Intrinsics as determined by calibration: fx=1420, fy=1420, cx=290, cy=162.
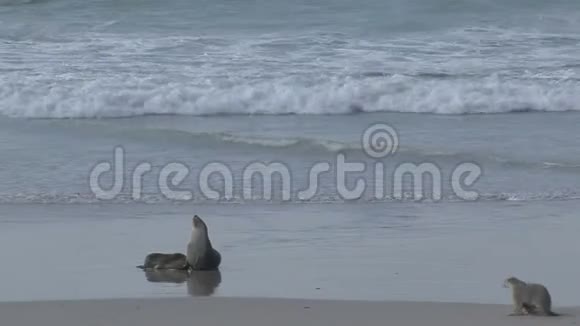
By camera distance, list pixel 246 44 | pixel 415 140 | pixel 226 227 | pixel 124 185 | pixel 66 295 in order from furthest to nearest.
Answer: pixel 246 44 < pixel 415 140 < pixel 124 185 < pixel 226 227 < pixel 66 295

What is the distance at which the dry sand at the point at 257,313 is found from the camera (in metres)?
5.96

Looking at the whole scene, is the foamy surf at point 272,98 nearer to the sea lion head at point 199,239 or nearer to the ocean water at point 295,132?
the ocean water at point 295,132

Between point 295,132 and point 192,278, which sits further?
point 295,132

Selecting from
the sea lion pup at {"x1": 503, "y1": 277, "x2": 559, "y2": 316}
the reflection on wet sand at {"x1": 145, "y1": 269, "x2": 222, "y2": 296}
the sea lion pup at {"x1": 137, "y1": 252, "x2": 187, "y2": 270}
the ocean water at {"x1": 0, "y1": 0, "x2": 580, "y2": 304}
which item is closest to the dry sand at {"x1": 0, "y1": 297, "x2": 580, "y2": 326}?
the sea lion pup at {"x1": 503, "y1": 277, "x2": 559, "y2": 316}

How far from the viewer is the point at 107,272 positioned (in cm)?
699

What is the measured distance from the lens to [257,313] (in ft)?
20.1

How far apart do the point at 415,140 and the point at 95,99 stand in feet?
11.3

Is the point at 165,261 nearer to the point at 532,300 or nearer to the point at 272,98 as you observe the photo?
the point at 532,300

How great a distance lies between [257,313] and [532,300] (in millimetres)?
1175

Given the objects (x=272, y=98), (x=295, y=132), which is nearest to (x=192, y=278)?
(x=295, y=132)

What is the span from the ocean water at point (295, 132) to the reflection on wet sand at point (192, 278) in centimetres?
12

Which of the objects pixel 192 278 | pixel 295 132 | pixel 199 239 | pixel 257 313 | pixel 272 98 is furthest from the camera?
pixel 272 98

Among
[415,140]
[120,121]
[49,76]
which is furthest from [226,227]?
[49,76]

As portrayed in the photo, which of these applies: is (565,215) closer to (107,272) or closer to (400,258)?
(400,258)
